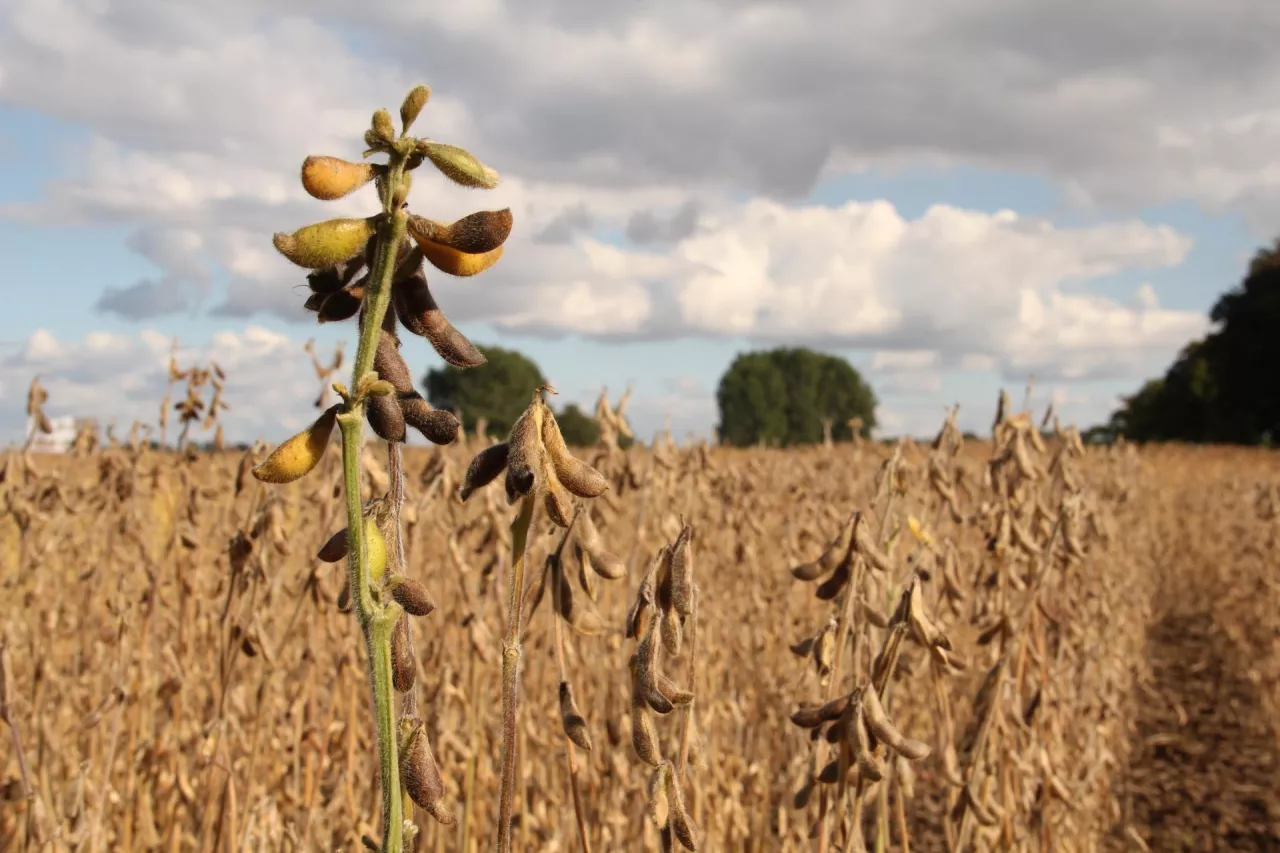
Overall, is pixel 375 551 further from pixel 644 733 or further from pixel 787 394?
pixel 787 394

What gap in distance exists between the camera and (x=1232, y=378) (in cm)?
3378

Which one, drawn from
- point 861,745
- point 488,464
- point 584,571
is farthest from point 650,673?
point 861,745

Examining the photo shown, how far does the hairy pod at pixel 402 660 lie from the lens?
725 millimetres

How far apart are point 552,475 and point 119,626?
176 cm

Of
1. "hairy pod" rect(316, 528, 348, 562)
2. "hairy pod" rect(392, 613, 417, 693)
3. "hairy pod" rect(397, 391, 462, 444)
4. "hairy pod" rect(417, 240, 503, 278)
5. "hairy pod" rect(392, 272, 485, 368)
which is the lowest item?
"hairy pod" rect(392, 613, 417, 693)

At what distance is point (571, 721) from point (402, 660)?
1.16 feet

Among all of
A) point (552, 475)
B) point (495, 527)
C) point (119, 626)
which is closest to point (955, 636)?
point (495, 527)

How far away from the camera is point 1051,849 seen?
2684 mm

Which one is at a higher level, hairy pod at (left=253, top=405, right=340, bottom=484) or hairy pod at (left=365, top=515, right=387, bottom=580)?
hairy pod at (left=253, top=405, right=340, bottom=484)

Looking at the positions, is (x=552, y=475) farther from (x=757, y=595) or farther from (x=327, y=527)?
(x=757, y=595)

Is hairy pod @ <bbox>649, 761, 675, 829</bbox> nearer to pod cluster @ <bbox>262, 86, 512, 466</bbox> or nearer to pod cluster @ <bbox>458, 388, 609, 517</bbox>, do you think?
pod cluster @ <bbox>458, 388, 609, 517</bbox>

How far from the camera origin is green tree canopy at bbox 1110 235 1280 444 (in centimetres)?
3300

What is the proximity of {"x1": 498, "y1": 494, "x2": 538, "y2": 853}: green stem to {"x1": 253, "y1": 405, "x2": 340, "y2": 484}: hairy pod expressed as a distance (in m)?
0.20

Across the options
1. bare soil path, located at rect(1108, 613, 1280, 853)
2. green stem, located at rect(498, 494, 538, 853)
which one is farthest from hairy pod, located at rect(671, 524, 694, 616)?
bare soil path, located at rect(1108, 613, 1280, 853)
